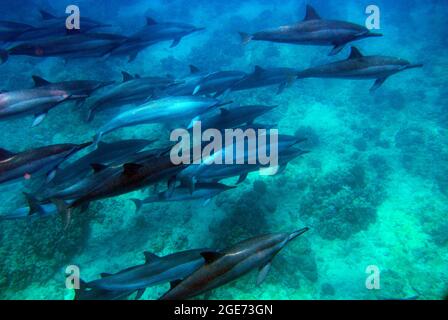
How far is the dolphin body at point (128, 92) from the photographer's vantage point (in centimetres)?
620

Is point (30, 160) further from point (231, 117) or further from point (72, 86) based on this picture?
point (231, 117)

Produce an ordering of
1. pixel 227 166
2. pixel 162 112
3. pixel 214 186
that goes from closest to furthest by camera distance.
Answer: pixel 227 166 < pixel 214 186 < pixel 162 112

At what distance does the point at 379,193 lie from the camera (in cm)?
783

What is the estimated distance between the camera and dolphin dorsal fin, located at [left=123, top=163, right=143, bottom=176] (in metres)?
3.25

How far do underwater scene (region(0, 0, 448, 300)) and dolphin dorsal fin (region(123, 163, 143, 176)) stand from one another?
2 cm

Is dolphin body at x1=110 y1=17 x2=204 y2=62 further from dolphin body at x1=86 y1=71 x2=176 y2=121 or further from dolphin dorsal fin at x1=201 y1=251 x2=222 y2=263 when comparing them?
dolphin dorsal fin at x1=201 y1=251 x2=222 y2=263

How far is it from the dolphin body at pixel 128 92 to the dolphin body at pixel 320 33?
2493 mm

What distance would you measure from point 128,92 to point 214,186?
2927 mm

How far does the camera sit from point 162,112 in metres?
5.58

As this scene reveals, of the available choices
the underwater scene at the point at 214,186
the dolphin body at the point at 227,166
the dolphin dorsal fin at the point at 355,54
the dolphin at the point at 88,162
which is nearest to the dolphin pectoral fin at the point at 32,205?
the underwater scene at the point at 214,186

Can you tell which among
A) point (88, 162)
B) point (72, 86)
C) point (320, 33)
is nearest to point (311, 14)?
point (320, 33)

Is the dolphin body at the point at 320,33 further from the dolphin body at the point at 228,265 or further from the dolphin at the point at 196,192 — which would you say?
the dolphin body at the point at 228,265

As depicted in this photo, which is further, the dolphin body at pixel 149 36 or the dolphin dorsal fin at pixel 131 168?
the dolphin body at pixel 149 36
